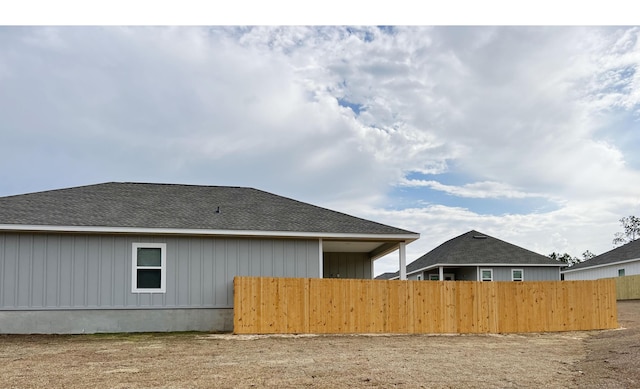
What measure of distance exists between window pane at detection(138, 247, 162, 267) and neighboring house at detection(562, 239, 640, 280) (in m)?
28.4

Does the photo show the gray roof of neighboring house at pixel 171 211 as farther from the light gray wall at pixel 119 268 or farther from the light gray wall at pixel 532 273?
the light gray wall at pixel 532 273

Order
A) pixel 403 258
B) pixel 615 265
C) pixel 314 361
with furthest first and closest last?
pixel 615 265 < pixel 403 258 < pixel 314 361

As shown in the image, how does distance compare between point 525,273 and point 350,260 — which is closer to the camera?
point 350,260

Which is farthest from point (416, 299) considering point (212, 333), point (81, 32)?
point (81, 32)

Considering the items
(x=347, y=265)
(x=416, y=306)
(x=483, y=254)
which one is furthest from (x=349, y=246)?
(x=483, y=254)

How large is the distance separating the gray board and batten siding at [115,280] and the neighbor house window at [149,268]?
0.37 ft

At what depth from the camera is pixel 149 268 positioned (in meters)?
16.9

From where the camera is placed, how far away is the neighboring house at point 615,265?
35.5m

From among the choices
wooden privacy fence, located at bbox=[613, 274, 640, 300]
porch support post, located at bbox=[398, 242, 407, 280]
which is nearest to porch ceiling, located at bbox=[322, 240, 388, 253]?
porch support post, located at bbox=[398, 242, 407, 280]

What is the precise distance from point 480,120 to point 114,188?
1214 cm

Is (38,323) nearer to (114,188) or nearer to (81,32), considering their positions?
(114,188)

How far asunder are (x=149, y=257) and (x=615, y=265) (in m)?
31.0

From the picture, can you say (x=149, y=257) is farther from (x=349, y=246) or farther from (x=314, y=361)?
(x=314, y=361)

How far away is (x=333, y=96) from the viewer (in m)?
19.4
